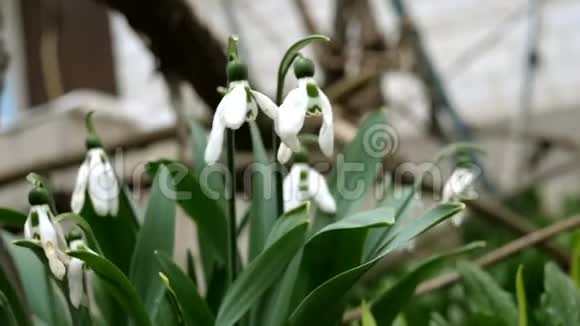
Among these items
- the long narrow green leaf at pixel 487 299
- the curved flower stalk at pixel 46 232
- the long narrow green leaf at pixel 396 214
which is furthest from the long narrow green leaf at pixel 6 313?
the long narrow green leaf at pixel 487 299

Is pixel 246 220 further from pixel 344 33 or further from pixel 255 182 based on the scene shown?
pixel 344 33

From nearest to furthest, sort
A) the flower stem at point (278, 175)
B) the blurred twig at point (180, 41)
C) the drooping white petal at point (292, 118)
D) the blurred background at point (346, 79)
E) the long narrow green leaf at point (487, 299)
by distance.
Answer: the drooping white petal at point (292, 118)
the flower stem at point (278, 175)
the long narrow green leaf at point (487, 299)
the blurred twig at point (180, 41)
the blurred background at point (346, 79)

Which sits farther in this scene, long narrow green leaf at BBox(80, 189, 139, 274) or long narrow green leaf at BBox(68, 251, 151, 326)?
long narrow green leaf at BBox(80, 189, 139, 274)

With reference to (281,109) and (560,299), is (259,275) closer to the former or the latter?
(281,109)

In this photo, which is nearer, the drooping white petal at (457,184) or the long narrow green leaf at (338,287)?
the long narrow green leaf at (338,287)

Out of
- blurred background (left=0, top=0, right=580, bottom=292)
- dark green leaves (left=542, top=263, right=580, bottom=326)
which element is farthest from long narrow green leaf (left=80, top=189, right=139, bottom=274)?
blurred background (left=0, top=0, right=580, bottom=292)

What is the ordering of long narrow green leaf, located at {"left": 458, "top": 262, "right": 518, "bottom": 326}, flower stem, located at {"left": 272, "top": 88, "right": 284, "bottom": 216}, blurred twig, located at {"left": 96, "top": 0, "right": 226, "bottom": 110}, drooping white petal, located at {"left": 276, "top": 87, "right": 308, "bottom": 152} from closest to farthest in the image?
drooping white petal, located at {"left": 276, "top": 87, "right": 308, "bottom": 152} → flower stem, located at {"left": 272, "top": 88, "right": 284, "bottom": 216} → long narrow green leaf, located at {"left": 458, "top": 262, "right": 518, "bottom": 326} → blurred twig, located at {"left": 96, "top": 0, "right": 226, "bottom": 110}

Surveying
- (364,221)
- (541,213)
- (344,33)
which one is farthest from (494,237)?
(364,221)

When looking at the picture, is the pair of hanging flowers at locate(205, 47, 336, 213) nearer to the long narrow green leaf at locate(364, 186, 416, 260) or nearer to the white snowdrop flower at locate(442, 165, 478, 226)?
the long narrow green leaf at locate(364, 186, 416, 260)

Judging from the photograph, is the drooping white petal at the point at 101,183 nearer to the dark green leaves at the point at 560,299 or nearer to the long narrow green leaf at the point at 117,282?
the long narrow green leaf at the point at 117,282
